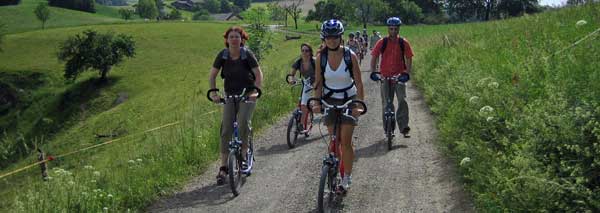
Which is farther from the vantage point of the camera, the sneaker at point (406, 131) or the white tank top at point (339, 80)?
the sneaker at point (406, 131)

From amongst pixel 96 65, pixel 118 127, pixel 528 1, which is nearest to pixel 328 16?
pixel 528 1

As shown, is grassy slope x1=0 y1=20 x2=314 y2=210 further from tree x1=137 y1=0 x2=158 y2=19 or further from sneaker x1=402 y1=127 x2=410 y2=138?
tree x1=137 y1=0 x2=158 y2=19

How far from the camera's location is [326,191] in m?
6.56

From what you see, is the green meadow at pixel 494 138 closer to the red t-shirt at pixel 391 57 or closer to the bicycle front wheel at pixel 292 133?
the red t-shirt at pixel 391 57

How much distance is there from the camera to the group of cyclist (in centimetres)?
630

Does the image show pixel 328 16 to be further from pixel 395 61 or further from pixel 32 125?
pixel 395 61

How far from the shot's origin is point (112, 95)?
2083 inches

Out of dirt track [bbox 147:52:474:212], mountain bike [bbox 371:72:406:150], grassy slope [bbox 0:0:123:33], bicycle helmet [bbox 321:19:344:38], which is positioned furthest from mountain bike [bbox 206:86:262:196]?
grassy slope [bbox 0:0:123:33]

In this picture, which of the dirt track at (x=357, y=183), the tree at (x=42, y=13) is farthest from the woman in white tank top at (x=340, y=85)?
the tree at (x=42, y=13)

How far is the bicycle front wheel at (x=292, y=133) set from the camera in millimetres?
10344

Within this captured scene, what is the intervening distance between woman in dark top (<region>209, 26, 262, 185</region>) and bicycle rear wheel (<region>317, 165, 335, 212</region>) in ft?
6.22

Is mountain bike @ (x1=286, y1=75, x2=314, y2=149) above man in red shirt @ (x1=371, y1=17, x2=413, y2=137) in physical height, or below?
below

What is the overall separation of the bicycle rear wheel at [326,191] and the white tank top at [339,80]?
3.15ft

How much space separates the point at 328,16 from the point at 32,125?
77872 millimetres
